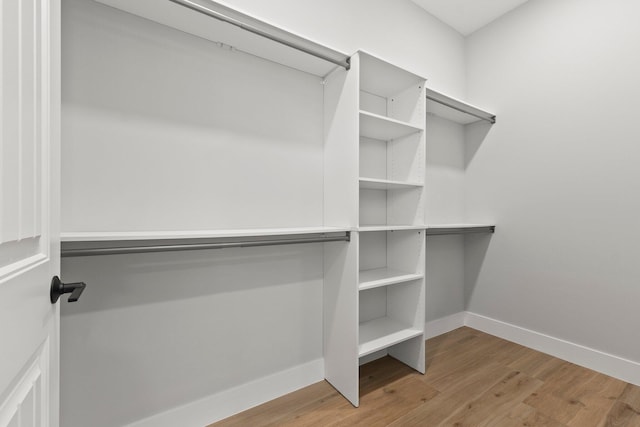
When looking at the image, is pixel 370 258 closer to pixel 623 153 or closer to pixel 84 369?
pixel 84 369

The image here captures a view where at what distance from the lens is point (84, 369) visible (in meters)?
1.17

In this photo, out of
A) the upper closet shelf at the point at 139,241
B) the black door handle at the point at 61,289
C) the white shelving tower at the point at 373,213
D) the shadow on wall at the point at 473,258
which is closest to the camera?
the black door handle at the point at 61,289

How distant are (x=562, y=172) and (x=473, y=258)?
1.02 m

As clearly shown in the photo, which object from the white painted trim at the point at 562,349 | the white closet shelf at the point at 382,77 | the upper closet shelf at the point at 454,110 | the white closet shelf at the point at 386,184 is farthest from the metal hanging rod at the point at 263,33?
the white painted trim at the point at 562,349

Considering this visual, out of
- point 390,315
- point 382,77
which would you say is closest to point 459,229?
point 390,315

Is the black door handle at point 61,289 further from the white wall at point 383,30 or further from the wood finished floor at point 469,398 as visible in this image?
the white wall at point 383,30

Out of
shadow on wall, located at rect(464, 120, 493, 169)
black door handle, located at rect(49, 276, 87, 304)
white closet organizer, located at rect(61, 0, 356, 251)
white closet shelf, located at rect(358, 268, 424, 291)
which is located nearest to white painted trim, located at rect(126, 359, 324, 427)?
white closet shelf, located at rect(358, 268, 424, 291)

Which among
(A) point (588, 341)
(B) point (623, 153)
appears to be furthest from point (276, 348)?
(B) point (623, 153)

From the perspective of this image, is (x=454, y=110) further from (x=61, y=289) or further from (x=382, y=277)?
(x=61, y=289)

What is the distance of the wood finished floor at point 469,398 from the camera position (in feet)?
4.82

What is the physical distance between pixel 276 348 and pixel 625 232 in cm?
245

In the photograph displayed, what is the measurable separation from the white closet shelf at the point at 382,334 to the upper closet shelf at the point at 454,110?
1732 mm

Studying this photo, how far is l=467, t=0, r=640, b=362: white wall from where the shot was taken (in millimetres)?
1839

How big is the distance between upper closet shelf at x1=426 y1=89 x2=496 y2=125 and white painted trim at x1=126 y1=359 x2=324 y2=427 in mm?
2140
